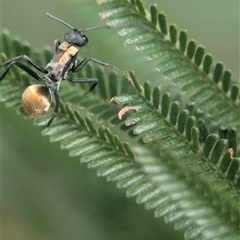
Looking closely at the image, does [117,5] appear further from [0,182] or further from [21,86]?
[0,182]

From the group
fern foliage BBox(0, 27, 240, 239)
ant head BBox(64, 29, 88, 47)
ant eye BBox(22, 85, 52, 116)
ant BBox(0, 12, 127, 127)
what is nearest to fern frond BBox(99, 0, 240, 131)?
fern foliage BBox(0, 27, 240, 239)

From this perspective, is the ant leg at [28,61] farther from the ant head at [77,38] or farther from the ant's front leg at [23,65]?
the ant head at [77,38]

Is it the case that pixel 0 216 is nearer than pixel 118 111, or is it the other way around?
pixel 118 111

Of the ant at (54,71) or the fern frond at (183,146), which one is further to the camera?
the ant at (54,71)

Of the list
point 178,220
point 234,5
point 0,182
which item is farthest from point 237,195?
point 234,5

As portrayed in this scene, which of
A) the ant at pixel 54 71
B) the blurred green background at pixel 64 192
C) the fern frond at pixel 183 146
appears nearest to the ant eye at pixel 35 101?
the ant at pixel 54 71

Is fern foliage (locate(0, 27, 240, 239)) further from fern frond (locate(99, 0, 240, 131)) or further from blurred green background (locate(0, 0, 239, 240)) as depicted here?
blurred green background (locate(0, 0, 239, 240))

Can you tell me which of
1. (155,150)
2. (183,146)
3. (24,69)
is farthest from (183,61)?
(24,69)
